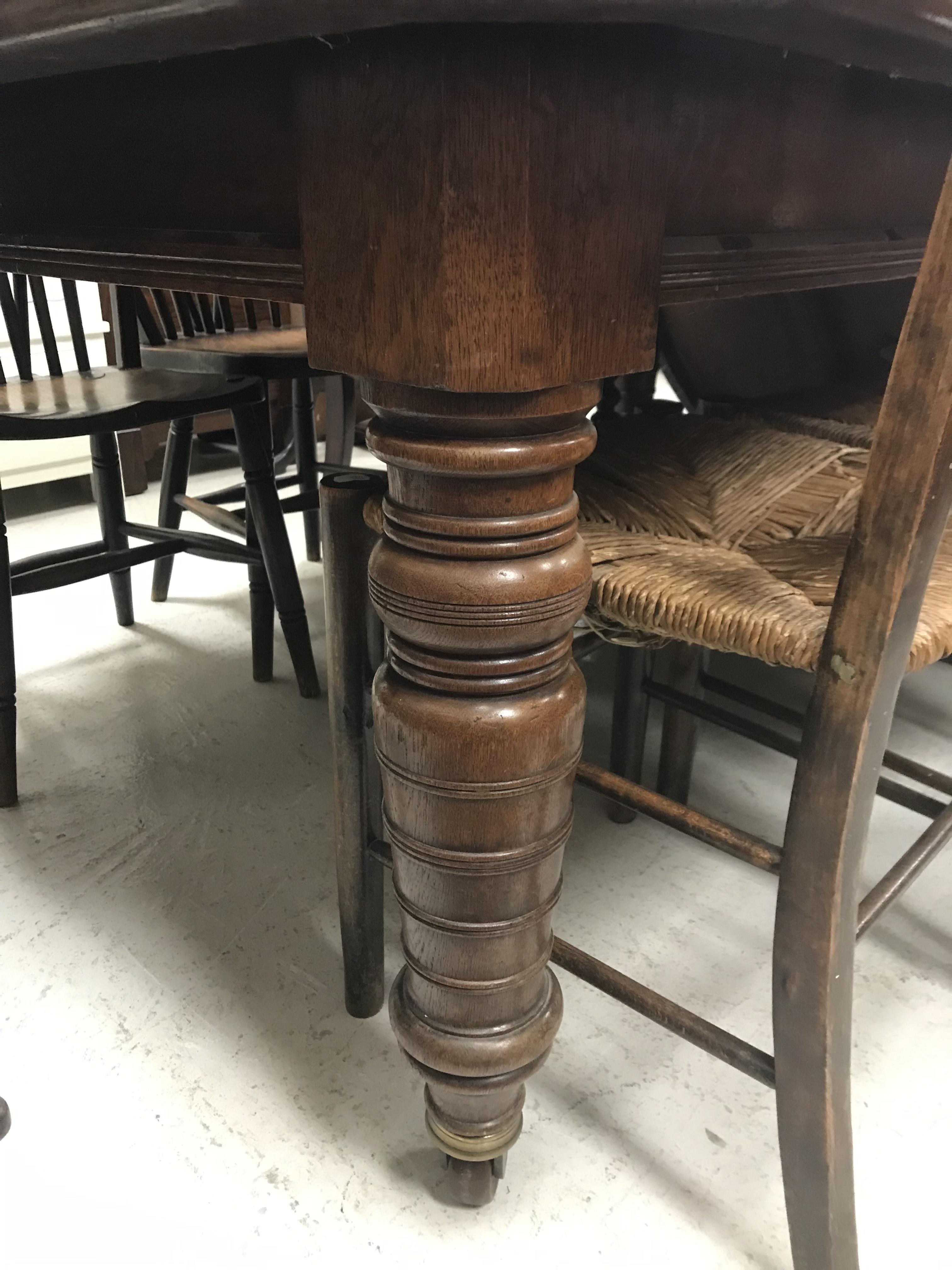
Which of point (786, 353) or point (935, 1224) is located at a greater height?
point (786, 353)

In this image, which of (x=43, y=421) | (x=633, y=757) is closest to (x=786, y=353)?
(x=633, y=757)

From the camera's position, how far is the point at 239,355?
146 centimetres

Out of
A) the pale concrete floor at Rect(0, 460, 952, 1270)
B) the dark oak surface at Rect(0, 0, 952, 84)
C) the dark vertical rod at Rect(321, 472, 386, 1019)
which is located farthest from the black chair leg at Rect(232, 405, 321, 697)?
the dark oak surface at Rect(0, 0, 952, 84)

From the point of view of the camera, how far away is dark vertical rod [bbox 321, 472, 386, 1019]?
2.37ft

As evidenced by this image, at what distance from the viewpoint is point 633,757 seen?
45.7 inches

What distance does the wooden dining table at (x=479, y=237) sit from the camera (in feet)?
1.38

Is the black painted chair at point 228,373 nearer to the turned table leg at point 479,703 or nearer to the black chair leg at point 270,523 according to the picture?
the black chair leg at point 270,523

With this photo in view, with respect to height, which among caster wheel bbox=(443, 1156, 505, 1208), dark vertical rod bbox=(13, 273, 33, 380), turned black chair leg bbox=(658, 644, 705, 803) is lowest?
caster wheel bbox=(443, 1156, 505, 1208)

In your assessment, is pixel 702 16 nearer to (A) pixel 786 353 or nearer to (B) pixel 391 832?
(B) pixel 391 832

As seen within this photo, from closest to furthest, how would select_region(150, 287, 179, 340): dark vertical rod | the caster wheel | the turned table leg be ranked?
the turned table leg
the caster wheel
select_region(150, 287, 179, 340): dark vertical rod

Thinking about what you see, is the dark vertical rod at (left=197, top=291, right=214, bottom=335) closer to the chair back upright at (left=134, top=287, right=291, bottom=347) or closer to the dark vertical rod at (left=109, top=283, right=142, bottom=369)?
the chair back upright at (left=134, top=287, right=291, bottom=347)

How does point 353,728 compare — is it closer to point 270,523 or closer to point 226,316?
point 270,523

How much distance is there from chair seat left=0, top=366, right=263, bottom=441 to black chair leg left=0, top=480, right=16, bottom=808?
0.11m

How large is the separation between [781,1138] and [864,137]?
2.28 ft
